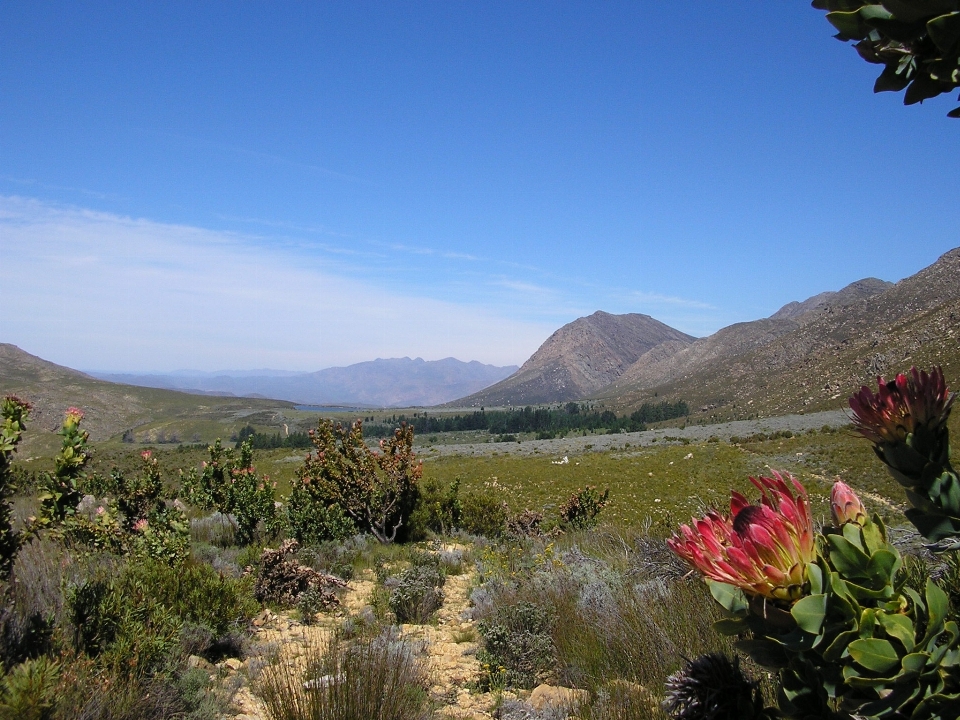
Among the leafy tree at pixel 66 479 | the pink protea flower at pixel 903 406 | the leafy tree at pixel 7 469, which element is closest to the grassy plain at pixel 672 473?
the leafy tree at pixel 66 479

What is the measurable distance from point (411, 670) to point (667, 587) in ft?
6.96

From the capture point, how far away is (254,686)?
165 inches

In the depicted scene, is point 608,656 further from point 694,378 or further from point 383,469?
point 694,378

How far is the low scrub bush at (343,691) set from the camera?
9.82 feet

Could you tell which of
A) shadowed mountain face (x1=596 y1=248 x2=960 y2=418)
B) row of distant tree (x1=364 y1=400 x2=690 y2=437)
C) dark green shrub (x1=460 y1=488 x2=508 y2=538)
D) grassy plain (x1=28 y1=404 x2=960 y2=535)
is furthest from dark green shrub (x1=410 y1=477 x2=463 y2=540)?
row of distant tree (x1=364 y1=400 x2=690 y2=437)

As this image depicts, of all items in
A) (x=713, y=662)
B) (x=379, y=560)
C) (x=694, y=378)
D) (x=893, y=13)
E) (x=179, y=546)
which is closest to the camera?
(x=893, y=13)

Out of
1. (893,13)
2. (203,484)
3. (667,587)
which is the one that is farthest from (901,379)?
(203,484)

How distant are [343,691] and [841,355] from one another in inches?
3215

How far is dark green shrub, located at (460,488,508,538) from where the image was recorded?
38.5 ft

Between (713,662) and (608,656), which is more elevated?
(713,662)

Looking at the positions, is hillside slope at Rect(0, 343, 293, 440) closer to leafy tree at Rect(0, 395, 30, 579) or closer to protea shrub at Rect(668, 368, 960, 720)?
leafy tree at Rect(0, 395, 30, 579)

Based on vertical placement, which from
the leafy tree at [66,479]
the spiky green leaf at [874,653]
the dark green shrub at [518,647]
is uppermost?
the spiky green leaf at [874,653]

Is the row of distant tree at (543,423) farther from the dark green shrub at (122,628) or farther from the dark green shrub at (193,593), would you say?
the dark green shrub at (122,628)

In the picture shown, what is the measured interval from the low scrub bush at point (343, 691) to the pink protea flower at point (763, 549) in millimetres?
2517
